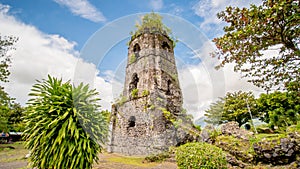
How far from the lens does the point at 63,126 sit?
3.96 m

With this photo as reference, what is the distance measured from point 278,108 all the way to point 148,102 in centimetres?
1906

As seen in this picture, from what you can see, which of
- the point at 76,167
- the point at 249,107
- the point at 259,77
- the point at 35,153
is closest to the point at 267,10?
the point at 259,77

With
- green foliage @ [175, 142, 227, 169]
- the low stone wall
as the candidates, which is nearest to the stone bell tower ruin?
the low stone wall

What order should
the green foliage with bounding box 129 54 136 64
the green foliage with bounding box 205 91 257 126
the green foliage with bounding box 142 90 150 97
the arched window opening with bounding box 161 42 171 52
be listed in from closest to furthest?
the green foliage with bounding box 142 90 150 97
the green foliage with bounding box 129 54 136 64
the arched window opening with bounding box 161 42 171 52
the green foliage with bounding box 205 91 257 126

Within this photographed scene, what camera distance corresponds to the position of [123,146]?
9578 millimetres

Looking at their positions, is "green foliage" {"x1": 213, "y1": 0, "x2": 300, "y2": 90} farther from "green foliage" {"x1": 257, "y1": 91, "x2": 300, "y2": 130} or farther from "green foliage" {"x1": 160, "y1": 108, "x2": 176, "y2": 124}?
"green foliage" {"x1": 257, "y1": 91, "x2": 300, "y2": 130}

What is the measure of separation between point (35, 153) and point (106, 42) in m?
4.29

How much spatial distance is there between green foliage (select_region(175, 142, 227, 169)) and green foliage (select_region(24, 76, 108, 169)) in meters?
2.47

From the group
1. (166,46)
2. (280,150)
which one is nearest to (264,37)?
(280,150)

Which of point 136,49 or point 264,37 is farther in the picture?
point 136,49

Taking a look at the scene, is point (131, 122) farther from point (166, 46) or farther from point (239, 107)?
point (239, 107)

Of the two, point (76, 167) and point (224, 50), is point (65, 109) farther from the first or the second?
point (224, 50)

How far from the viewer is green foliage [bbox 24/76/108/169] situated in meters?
3.92

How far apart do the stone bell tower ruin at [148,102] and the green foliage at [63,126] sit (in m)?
4.67
